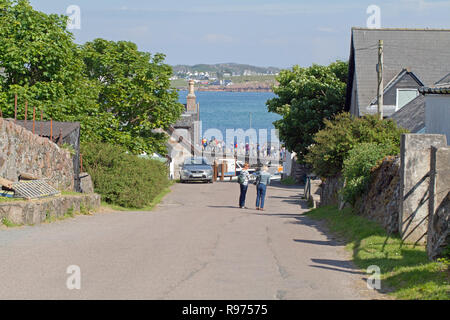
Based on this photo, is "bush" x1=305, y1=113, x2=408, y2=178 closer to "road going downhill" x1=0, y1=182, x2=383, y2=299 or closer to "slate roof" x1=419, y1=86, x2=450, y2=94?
"slate roof" x1=419, y1=86, x2=450, y2=94

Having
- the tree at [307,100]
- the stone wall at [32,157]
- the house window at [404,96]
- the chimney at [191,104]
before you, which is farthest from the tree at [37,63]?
the chimney at [191,104]

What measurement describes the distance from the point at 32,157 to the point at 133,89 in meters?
17.8

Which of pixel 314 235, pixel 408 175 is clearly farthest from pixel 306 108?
pixel 408 175

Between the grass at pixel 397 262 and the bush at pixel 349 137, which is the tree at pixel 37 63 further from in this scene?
the grass at pixel 397 262

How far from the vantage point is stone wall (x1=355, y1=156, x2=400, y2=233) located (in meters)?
13.5

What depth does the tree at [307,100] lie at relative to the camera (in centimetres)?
4400

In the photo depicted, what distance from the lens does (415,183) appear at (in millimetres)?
12227

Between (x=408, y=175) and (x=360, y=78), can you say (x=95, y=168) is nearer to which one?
(x=408, y=175)

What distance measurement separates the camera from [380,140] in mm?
20453

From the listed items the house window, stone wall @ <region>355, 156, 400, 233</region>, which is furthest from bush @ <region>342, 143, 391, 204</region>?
the house window

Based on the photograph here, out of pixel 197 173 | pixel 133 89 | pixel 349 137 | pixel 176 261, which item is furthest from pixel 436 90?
pixel 197 173

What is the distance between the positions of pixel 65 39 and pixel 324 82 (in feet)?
75.7

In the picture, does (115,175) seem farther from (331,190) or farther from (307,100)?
(307,100)
